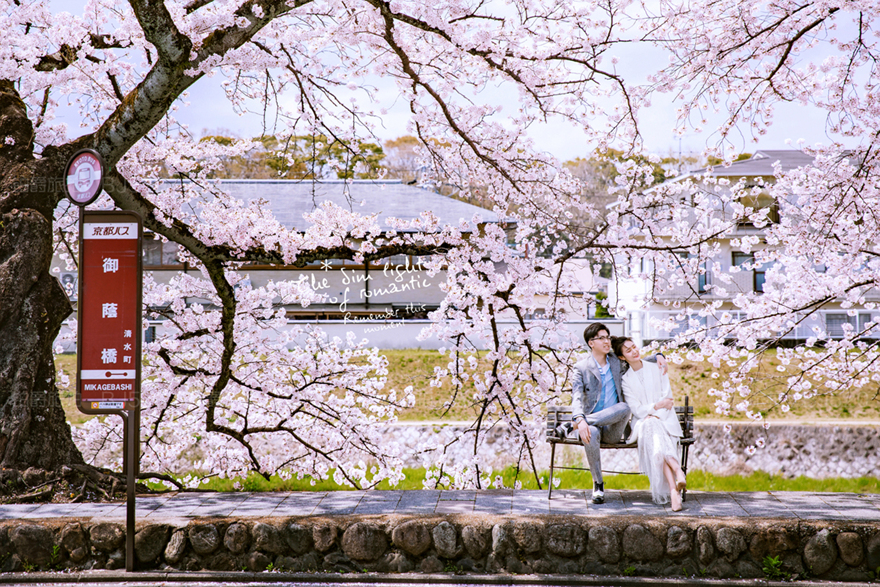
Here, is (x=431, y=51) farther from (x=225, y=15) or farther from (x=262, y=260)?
(x=262, y=260)

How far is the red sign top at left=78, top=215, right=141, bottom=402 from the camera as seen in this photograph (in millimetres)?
4324

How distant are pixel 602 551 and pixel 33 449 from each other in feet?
16.2

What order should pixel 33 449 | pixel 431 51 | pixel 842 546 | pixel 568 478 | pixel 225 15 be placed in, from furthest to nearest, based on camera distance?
pixel 568 478, pixel 431 51, pixel 33 449, pixel 225 15, pixel 842 546

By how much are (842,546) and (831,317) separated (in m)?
20.2

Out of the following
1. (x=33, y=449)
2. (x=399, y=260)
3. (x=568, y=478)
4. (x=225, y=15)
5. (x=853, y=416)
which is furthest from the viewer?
(x=399, y=260)

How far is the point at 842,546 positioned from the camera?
13.6 ft

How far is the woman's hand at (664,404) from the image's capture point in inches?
195

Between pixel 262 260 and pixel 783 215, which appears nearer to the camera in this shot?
pixel 262 260

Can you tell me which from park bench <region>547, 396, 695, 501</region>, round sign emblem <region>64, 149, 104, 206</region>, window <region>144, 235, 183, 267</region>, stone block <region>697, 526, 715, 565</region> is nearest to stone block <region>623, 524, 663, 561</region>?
stone block <region>697, 526, 715, 565</region>

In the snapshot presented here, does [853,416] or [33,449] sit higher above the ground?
[33,449]

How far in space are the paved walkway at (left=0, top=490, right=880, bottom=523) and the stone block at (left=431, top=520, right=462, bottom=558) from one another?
280 millimetres

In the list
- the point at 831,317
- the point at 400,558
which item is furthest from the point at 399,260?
the point at 400,558

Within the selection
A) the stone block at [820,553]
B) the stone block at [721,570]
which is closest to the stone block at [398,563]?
the stone block at [721,570]

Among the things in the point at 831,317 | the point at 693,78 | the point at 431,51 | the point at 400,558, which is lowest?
the point at 400,558
